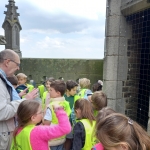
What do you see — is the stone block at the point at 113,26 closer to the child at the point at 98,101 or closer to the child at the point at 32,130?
the child at the point at 98,101

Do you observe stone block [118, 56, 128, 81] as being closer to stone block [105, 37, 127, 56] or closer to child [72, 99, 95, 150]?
stone block [105, 37, 127, 56]

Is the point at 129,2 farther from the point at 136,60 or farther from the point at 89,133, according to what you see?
the point at 89,133

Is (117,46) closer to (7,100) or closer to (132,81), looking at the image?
(132,81)

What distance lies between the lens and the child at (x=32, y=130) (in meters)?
1.98

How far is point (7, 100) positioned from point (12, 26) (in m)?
7.63

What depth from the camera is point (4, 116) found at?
6.95ft

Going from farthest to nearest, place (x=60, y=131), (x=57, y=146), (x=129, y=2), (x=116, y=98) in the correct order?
(x=116, y=98) < (x=129, y=2) < (x=57, y=146) < (x=60, y=131)

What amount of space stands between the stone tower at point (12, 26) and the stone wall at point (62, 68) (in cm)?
221

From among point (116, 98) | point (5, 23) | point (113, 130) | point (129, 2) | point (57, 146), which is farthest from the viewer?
point (5, 23)

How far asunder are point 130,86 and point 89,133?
2.88 metres

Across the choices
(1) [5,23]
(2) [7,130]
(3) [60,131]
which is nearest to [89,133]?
(3) [60,131]

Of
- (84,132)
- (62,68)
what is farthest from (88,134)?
(62,68)

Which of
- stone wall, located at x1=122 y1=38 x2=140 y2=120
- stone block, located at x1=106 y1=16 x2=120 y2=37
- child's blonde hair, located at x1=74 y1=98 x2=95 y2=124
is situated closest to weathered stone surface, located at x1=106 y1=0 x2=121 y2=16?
stone block, located at x1=106 y1=16 x2=120 y2=37

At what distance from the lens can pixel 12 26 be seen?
913 centimetres
